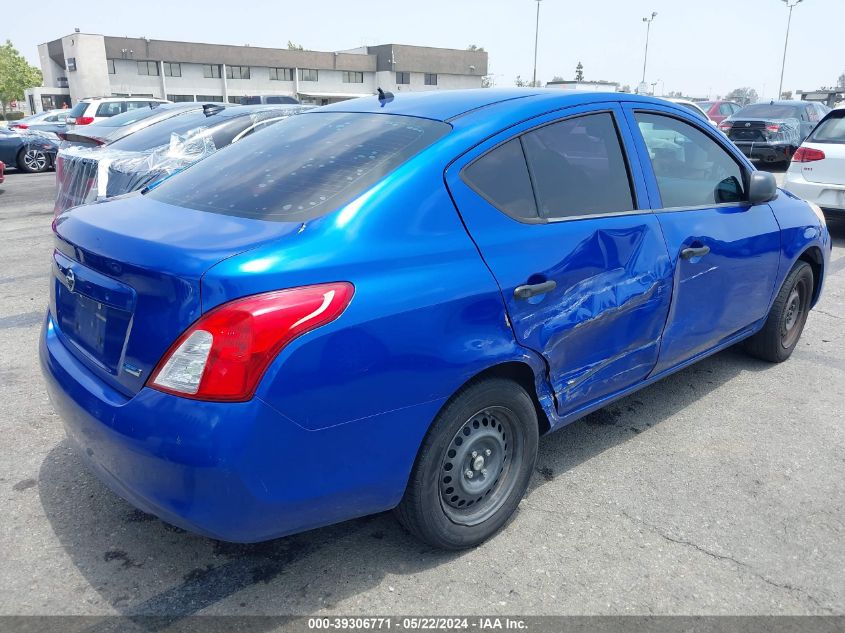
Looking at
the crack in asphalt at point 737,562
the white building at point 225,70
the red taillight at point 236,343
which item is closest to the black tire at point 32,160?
the red taillight at point 236,343

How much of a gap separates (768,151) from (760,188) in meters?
12.8

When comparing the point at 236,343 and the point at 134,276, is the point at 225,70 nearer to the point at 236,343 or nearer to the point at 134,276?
the point at 134,276

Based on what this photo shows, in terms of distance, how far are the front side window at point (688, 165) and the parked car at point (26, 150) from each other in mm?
16072

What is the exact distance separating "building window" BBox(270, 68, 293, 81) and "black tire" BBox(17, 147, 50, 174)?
53.6 metres

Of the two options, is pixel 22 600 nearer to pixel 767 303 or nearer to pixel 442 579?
pixel 442 579

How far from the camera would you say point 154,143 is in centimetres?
681

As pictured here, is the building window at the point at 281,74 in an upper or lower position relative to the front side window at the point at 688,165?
upper

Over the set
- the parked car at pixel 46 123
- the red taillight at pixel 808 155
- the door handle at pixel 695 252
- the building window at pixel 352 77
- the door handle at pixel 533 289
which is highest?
the building window at pixel 352 77

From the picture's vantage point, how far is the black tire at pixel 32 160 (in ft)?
52.6

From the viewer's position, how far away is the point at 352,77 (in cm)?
7138

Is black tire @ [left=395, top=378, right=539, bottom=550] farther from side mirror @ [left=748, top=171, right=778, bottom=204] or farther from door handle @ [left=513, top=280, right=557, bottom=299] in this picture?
side mirror @ [left=748, top=171, right=778, bottom=204]

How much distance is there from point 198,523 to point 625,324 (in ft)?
6.39

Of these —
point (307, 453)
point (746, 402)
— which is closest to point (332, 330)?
point (307, 453)

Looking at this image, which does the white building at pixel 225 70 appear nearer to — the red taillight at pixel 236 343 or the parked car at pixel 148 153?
the parked car at pixel 148 153
